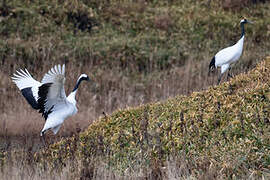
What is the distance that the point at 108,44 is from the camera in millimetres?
14203

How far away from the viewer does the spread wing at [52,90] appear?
22.4 ft

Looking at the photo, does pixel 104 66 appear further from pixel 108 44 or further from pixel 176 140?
pixel 176 140

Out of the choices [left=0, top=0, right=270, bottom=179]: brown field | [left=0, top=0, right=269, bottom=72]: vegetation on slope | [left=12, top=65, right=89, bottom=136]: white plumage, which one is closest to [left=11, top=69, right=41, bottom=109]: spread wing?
[left=12, top=65, right=89, bottom=136]: white plumage

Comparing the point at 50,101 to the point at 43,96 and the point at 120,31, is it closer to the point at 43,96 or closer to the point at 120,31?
the point at 43,96

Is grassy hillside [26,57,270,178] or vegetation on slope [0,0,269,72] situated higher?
grassy hillside [26,57,270,178]

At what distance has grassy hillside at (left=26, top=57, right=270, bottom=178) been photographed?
15.5 feet

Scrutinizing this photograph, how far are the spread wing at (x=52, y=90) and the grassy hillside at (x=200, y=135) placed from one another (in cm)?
74

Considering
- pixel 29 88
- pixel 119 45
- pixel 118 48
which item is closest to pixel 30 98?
pixel 29 88

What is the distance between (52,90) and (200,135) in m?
2.53

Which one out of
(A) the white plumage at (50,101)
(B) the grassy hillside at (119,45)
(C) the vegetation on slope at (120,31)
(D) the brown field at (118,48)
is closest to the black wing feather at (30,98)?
(A) the white plumage at (50,101)

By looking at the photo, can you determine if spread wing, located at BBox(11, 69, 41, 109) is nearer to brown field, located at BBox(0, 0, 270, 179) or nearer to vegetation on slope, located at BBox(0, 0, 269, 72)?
brown field, located at BBox(0, 0, 270, 179)

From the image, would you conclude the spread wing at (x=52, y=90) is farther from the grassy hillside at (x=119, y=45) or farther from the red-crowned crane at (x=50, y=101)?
the grassy hillside at (x=119, y=45)

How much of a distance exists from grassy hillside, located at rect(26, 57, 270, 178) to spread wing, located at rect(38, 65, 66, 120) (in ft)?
2.41

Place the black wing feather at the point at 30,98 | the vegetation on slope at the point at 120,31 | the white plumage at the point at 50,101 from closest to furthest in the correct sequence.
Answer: the white plumage at the point at 50,101 → the black wing feather at the point at 30,98 → the vegetation on slope at the point at 120,31
